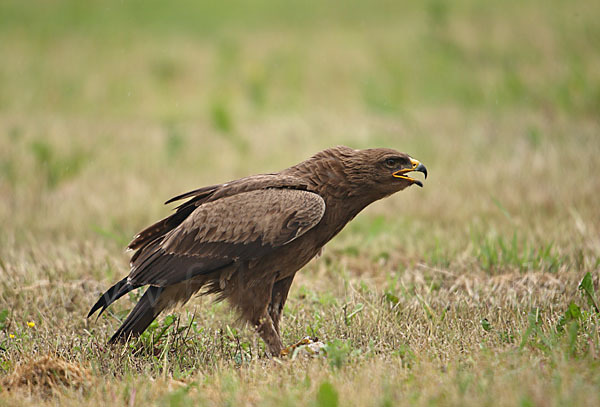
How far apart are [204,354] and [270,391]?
95 cm

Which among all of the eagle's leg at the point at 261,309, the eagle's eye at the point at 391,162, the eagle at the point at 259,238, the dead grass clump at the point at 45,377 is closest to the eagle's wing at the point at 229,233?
the eagle at the point at 259,238

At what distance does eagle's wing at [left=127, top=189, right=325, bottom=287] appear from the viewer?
4.32 metres

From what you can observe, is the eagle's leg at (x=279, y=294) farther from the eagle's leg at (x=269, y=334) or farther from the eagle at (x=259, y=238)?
the eagle's leg at (x=269, y=334)

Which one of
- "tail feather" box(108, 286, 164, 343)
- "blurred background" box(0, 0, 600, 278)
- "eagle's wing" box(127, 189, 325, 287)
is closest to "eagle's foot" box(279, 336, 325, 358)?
"eagle's wing" box(127, 189, 325, 287)

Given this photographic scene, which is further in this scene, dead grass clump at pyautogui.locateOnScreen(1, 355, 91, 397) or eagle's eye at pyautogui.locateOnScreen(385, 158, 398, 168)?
eagle's eye at pyautogui.locateOnScreen(385, 158, 398, 168)

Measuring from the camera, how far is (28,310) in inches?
215

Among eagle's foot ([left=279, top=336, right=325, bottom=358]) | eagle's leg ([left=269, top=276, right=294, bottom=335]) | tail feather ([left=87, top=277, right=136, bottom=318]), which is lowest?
eagle's foot ([left=279, top=336, right=325, bottom=358])

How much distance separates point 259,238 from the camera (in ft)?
14.3

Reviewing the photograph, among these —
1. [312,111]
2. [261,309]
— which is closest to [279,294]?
[261,309]

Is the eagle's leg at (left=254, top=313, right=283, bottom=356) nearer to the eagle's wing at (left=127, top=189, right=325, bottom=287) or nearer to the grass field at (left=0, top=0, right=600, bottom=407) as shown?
the grass field at (left=0, top=0, right=600, bottom=407)

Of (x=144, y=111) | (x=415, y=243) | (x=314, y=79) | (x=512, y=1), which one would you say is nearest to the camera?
(x=415, y=243)

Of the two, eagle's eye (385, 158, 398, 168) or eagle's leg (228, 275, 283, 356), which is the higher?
eagle's eye (385, 158, 398, 168)

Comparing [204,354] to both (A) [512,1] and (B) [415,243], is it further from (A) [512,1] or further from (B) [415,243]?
(A) [512,1]

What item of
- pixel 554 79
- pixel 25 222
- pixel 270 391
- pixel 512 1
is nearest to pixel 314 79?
pixel 554 79
